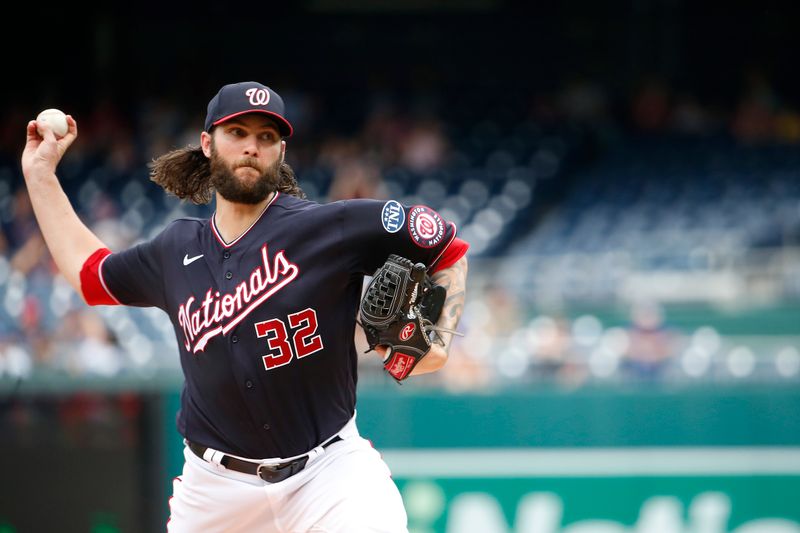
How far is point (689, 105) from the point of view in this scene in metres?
15.1

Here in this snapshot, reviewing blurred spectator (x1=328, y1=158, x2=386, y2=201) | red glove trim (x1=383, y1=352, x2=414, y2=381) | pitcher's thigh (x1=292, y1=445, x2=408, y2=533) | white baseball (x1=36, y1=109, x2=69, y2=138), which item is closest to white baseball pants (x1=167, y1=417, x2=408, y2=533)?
pitcher's thigh (x1=292, y1=445, x2=408, y2=533)

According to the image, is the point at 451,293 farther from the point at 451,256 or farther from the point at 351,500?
the point at 351,500

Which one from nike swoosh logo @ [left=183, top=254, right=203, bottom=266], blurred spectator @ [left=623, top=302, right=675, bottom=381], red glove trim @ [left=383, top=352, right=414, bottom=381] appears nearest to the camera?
red glove trim @ [left=383, top=352, right=414, bottom=381]

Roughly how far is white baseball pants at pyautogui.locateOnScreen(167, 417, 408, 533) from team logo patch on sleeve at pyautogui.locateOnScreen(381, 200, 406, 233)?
1.89 ft

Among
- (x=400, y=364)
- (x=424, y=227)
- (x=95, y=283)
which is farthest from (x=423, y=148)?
Result: (x=400, y=364)

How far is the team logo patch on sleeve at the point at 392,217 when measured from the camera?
10.9 feet

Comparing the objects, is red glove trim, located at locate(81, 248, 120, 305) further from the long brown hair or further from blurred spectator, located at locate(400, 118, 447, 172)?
blurred spectator, located at locate(400, 118, 447, 172)

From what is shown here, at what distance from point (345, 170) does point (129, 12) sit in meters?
7.39

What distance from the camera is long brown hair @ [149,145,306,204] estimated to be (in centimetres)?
365

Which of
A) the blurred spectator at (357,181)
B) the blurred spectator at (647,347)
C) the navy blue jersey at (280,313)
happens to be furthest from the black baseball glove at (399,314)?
the blurred spectator at (357,181)

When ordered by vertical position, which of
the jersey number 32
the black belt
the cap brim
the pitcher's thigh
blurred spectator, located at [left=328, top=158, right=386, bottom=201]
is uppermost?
blurred spectator, located at [left=328, top=158, right=386, bottom=201]

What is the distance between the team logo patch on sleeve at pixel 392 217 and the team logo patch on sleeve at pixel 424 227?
0.03 meters

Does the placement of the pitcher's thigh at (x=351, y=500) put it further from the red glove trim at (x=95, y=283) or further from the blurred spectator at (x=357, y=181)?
the blurred spectator at (x=357, y=181)

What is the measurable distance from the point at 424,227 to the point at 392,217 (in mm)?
103
